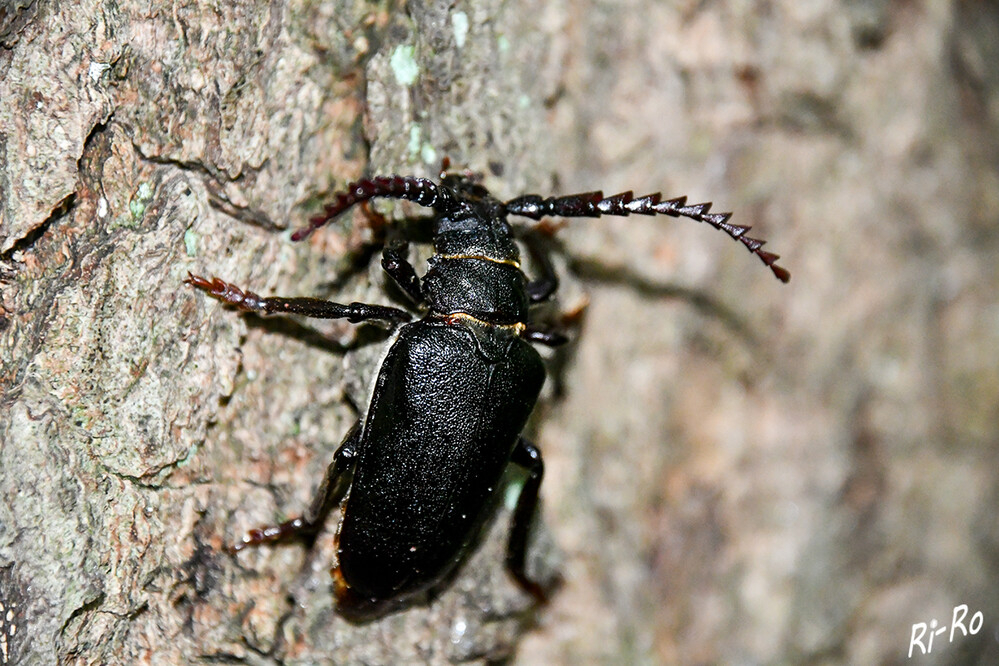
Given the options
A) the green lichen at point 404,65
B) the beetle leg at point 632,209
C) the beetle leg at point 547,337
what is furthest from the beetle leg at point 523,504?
the green lichen at point 404,65

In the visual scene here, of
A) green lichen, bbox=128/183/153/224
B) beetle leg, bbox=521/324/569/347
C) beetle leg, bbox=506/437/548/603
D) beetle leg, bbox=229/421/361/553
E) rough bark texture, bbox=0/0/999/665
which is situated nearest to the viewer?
rough bark texture, bbox=0/0/999/665

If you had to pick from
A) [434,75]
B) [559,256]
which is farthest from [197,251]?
[559,256]

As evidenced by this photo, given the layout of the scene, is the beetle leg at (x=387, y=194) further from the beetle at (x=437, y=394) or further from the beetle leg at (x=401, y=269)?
the beetle leg at (x=401, y=269)

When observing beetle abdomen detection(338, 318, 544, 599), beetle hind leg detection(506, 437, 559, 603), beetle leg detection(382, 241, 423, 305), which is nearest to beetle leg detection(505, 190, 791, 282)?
beetle leg detection(382, 241, 423, 305)

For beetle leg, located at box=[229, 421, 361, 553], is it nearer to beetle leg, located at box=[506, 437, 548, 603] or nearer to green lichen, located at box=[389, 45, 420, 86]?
beetle leg, located at box=[506, 437, 548, 603]

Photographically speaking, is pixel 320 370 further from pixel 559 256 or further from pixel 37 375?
pixel 559 256

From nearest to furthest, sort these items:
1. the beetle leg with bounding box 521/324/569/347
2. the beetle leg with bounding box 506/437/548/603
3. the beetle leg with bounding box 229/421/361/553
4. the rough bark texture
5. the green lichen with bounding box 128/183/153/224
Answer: the rough bark texture, the green lichen with bounding box 128/183/153/224, the beetle leg with bounding box 229/421/361/553, the beetle leg with bounding box 506/437/548/603, the beetle leg with bounding box 521/324/569/347
